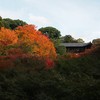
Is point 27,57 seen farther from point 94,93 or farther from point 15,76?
point 94,93

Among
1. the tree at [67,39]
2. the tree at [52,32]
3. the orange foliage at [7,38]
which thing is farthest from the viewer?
the tree at [67,39]

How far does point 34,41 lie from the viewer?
41844 millimetres

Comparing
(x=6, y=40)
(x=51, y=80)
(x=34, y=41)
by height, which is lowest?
(x=51, y=80)

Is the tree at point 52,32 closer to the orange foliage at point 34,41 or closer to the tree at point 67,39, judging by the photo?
the tree at point 67,39

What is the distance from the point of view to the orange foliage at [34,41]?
4073cm

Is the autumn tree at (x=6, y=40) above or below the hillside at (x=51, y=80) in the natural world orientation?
above

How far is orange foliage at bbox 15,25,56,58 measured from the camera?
40.7 meters

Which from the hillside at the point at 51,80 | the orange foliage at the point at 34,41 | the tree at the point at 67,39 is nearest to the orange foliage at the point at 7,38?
the orange foliage at the point at 34,41

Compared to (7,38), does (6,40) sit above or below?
below

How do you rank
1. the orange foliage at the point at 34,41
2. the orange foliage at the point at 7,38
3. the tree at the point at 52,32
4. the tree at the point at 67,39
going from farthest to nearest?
the tree at the point at 67,39 < the tree at the point at 52,32 < the orange foliage at the point at 7,38 < the orange foliage at the point at 34,41

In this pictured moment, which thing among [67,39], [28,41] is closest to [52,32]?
[67,39]

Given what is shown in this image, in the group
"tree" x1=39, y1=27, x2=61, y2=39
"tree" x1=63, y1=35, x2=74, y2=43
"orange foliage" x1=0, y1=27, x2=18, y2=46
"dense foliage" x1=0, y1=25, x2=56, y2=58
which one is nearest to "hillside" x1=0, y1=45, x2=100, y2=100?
"dense foliage" x1=0, y1=25, x2=56, y2=58

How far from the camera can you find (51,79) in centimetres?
1650

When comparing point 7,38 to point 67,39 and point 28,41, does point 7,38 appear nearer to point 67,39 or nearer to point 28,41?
point 28,41
